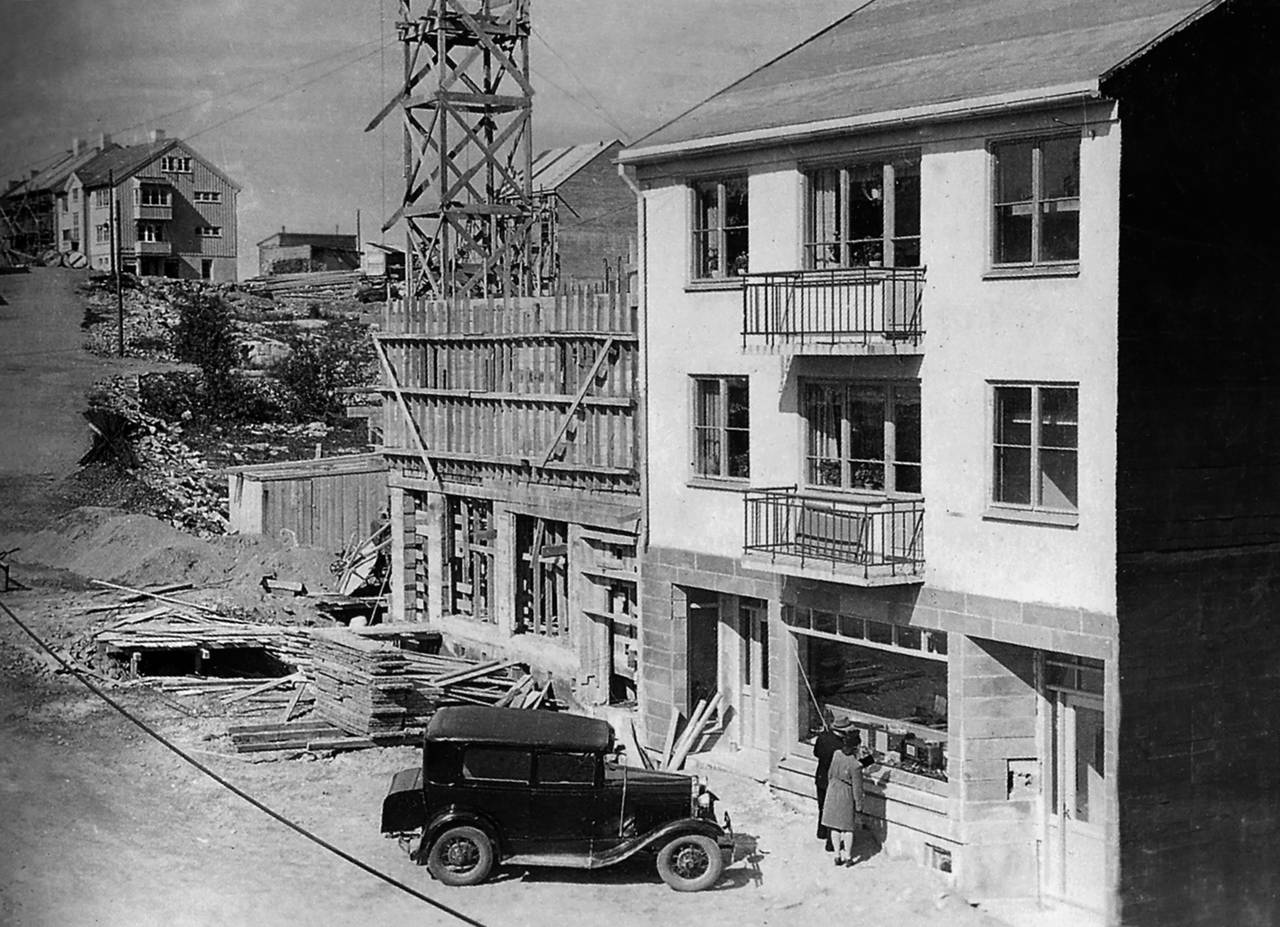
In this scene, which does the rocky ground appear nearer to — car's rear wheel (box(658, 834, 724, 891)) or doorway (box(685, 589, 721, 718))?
car's rear wheel (box(658, 834, 724, 891))

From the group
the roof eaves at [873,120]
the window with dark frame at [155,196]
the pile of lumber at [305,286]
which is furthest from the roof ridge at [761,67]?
the pile of lumber at [305,286]

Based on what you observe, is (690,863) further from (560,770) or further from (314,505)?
(314,505)

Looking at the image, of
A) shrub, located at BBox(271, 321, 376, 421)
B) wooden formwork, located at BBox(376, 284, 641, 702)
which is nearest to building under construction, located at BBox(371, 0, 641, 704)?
wooden formwork, located at BBox(376, 284, 641, 702)

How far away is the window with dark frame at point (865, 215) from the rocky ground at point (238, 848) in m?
8.28

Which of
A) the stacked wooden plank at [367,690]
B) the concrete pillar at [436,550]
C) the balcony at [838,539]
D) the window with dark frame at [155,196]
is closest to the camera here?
the balcony at [838,539]

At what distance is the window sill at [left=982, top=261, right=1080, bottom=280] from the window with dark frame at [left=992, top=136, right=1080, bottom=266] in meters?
0.08

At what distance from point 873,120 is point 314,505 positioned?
23512 mm

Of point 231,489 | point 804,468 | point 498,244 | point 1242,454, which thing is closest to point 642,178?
point 804,468

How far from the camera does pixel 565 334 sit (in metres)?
27.7

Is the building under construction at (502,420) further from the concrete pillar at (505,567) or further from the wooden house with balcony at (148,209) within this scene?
the wooden house with balcony at (148,209)

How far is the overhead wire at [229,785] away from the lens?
18.4 m

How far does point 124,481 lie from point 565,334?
78.0 feet

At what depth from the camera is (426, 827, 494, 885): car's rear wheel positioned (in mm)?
19125

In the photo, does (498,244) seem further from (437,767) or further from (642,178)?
(437,767)
